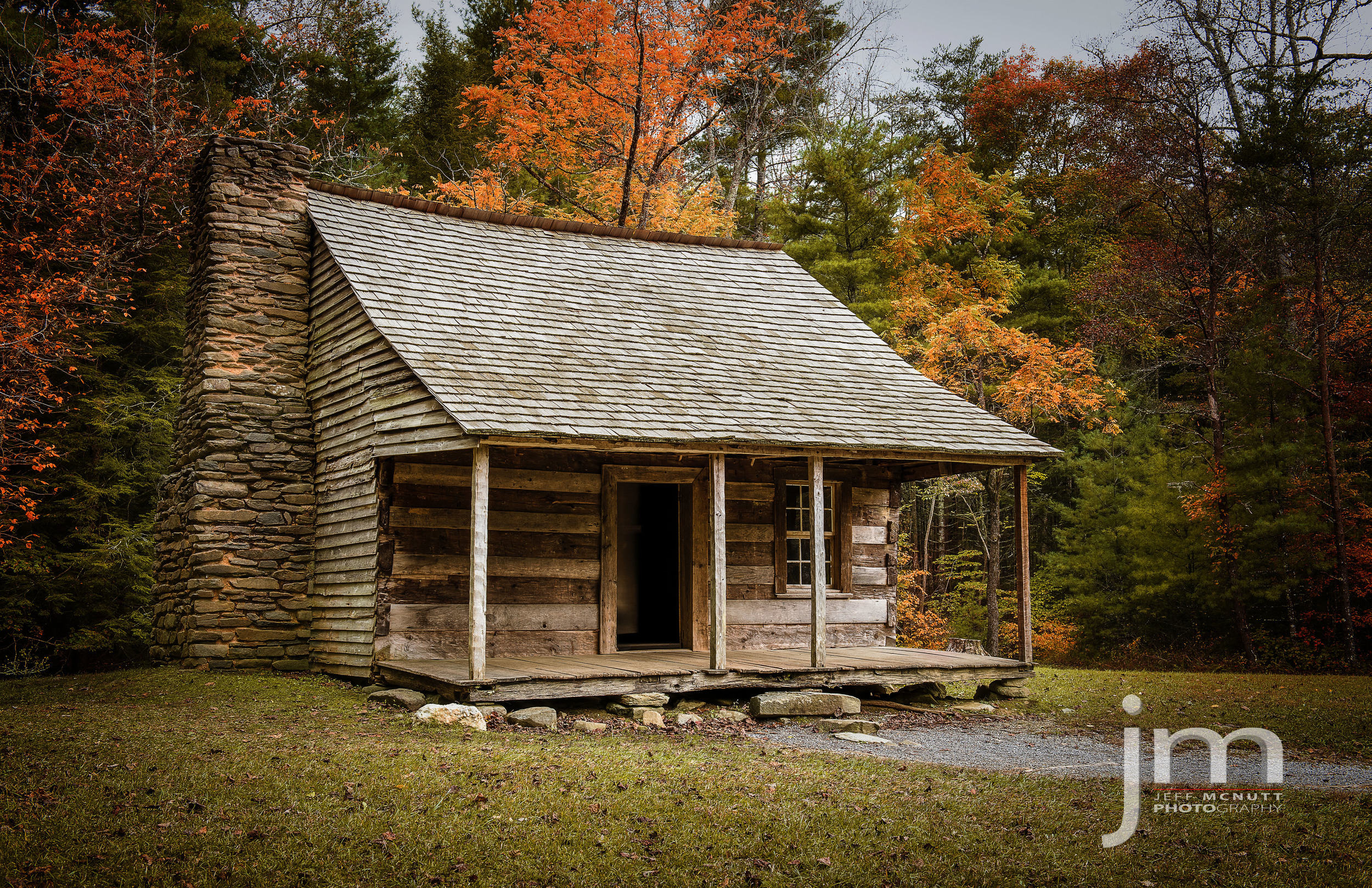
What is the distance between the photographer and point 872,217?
2677 cm

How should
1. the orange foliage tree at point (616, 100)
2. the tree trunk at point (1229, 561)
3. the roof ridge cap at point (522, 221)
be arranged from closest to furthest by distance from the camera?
the roof ridge cap at point (522, 221) < the tree trunk at point (1229, 561) < the orange foliage tree at point (616, 100)

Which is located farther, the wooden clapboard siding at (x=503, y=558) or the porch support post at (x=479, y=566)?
the wooden clapboard siding at (x=503, y=558)

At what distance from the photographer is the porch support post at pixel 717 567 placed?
1151 cm

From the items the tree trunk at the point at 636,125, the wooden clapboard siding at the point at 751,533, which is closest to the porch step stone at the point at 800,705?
the wooden clapboard siding at the point at 751,533

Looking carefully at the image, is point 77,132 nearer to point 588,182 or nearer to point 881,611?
point 588,182

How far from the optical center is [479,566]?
10172 mm

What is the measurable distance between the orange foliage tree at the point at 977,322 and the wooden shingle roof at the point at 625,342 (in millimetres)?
5300

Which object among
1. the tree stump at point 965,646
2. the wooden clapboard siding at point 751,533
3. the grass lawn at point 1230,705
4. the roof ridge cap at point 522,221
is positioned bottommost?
the grass lawn at point 1230,705

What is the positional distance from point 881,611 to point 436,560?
6.53 meters

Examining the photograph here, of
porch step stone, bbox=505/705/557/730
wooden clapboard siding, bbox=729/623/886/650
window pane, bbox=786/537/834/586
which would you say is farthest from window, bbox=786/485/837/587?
porch step stone, bbox=505/705/557/730

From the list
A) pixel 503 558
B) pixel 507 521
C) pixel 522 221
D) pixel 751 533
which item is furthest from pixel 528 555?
pixel 522 221

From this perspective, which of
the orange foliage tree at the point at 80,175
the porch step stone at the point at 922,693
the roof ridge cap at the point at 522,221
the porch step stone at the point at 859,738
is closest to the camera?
the porch step stone at the point at 859,738

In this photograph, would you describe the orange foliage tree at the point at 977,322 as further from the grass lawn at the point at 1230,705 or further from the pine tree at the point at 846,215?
the grass lawn at the point at 1230,705

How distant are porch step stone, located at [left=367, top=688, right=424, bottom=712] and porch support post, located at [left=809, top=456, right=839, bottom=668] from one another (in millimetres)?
4401
